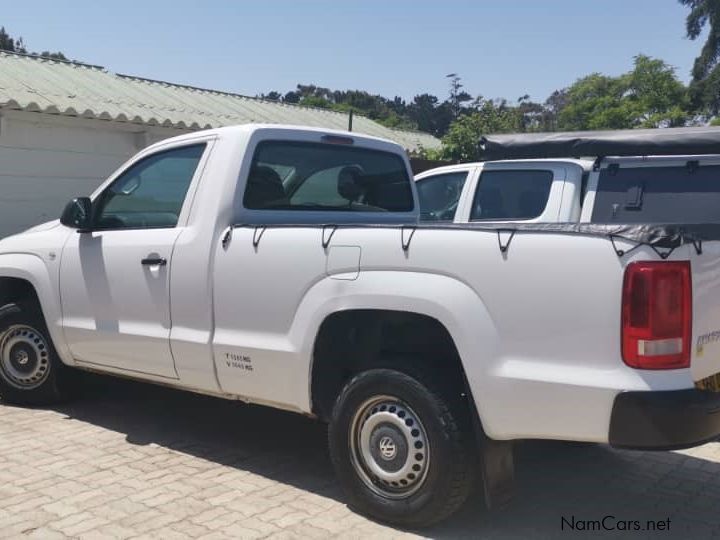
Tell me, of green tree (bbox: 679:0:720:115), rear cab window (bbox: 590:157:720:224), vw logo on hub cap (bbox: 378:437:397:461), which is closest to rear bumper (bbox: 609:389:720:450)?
vw logo on hub cap (bbox: 378:437:397:461)

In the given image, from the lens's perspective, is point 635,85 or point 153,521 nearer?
point 153,521

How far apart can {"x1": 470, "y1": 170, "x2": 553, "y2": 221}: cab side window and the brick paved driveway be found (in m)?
2.41

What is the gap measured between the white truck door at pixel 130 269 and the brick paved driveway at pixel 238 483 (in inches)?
23.5

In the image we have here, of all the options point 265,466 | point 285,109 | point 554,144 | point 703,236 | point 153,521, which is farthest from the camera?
point 285,109

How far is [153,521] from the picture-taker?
381cm

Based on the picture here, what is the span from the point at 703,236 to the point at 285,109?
14.1 metres

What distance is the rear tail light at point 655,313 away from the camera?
9.64 feet

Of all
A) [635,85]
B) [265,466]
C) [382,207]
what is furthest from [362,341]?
[635,85]

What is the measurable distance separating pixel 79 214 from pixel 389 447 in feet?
9.13

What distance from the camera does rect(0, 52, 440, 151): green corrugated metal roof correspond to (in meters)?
10.2

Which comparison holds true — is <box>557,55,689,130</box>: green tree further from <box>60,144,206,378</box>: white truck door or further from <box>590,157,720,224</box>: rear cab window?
<box>60,144,206,378</box>: white truck door

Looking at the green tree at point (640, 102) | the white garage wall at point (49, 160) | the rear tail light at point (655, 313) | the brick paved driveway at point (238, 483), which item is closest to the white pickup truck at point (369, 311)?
the rear tail light at point (655, 313)

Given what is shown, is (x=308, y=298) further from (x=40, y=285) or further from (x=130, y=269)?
(x=40, y=285)

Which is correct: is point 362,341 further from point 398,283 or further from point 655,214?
point 655,214
